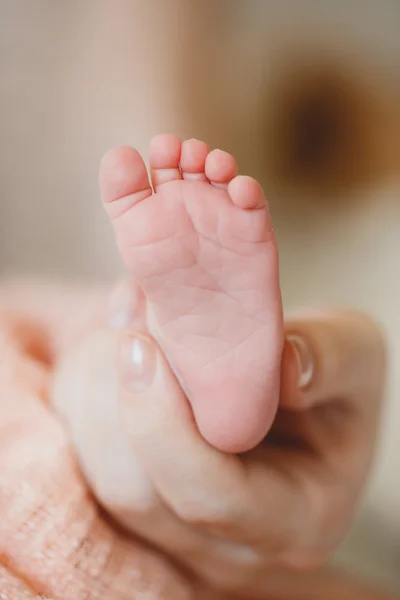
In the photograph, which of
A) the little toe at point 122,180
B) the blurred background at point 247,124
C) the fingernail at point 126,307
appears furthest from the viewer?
the blurred background at point 247,124

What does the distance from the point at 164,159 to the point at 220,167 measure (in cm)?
3

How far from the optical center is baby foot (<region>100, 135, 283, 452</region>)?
0.37 m

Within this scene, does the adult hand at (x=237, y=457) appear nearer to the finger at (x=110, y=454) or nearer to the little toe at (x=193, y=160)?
the finger at (x=110, y=454)

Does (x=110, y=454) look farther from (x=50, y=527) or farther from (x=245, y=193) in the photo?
(x=245, y=193)

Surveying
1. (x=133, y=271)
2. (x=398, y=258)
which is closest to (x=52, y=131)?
(x=133, y=271)

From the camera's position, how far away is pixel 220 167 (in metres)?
0.37

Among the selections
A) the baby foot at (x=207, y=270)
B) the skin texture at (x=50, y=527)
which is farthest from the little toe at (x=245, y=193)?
the skin texture at (x=50, y=527)

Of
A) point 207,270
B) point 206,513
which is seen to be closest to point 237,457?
point 206,513

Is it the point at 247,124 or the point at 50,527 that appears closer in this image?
the point at 50,527

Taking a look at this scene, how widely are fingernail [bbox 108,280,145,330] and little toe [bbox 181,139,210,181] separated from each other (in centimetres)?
13

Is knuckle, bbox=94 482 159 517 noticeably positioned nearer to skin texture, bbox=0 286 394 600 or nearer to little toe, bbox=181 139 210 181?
skin texture, bbox=0 286 394 600

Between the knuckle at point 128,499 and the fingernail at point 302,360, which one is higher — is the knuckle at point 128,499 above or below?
below

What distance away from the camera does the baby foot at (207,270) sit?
37 cm

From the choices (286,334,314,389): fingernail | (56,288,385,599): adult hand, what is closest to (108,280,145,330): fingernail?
(56,288,385,599): adult hand
